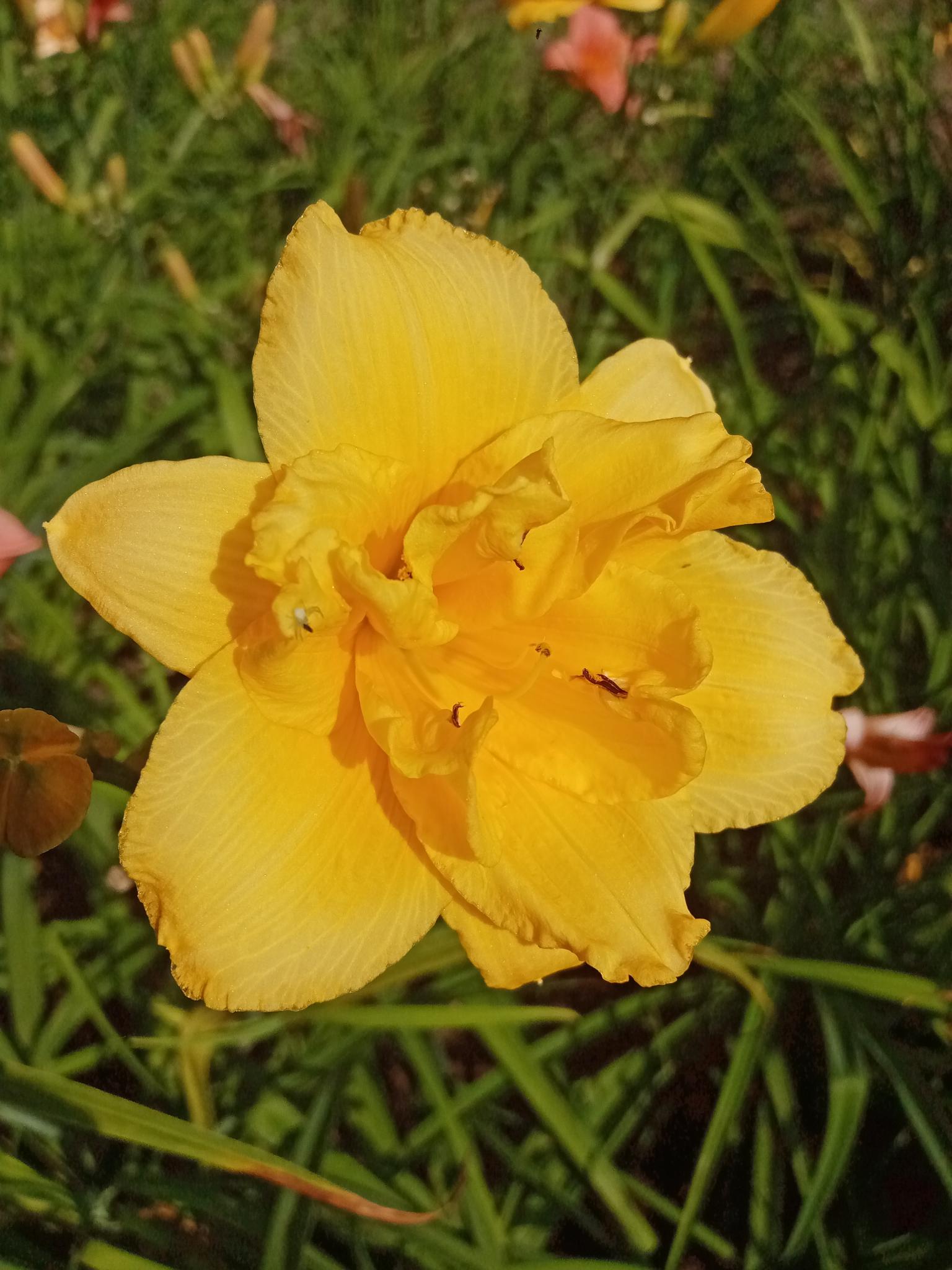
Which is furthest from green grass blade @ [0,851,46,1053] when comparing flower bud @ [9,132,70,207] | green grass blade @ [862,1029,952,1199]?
flower bud @ [9,132,70,207]

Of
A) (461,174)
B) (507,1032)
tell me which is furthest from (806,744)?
(461,174)

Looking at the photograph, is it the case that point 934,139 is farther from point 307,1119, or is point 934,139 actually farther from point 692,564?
point 307,1119

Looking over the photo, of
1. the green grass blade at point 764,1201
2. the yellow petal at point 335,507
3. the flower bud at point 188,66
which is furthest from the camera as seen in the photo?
the flower bud at point 188,66

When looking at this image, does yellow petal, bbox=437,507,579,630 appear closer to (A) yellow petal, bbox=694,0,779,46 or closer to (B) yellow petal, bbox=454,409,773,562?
(B) yellow petal, bbox=454,409,773,562

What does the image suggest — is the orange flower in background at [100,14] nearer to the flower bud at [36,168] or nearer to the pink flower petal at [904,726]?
the flower bud at [36,168]

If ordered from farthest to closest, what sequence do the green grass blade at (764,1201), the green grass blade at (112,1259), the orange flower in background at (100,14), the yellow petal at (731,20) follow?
the orange flower in background at (100,14), the yellow petal at (731,20), the green grass blade at (764,1201), the green grass blade at (112,1259)

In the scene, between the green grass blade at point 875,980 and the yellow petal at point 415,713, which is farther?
the green grass blade at point 875,980

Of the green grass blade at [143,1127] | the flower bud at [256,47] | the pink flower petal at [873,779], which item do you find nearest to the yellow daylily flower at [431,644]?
the green grass blade at [143,1127]

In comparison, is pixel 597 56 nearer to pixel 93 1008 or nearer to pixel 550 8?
pixel 550 8
